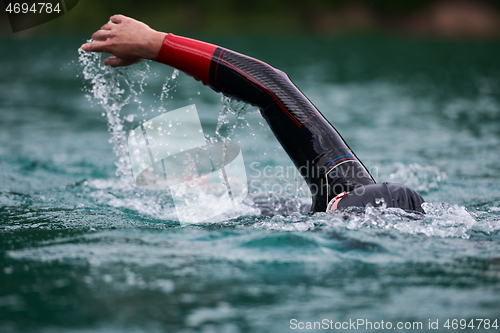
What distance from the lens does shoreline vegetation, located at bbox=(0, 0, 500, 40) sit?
26.5 m

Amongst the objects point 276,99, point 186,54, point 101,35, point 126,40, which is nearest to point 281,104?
point 276,99

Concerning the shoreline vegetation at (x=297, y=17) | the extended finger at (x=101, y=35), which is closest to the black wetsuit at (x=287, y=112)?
the extended finger at (x=101, y=35)

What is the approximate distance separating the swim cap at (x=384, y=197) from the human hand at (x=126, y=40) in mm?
1183

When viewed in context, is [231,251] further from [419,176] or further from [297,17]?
[297,17]

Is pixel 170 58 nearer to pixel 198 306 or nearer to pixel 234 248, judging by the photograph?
pixel 234 248

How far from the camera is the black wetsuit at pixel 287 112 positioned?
258 cm

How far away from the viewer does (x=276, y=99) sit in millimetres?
2635

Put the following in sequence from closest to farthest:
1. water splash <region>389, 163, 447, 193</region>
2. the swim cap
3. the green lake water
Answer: the green lake water
the swim cap
water splash <region>389, 163, 447, 193</region>

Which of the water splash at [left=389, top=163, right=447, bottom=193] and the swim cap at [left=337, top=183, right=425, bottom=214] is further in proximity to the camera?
the water splash at [left=389, top=163, right=447, bottom=193]

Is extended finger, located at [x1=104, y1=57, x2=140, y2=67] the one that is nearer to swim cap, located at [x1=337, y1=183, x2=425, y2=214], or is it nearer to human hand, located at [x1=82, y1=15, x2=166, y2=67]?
human hand, located at [x1=82, y1=15, x2=166, y2=67]

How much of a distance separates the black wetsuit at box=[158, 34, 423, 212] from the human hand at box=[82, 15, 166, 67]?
0.06 m

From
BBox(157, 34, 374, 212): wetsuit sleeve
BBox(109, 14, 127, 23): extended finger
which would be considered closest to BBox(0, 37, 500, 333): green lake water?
BBox(157, 34, 374, 212): wetsuit sleeve

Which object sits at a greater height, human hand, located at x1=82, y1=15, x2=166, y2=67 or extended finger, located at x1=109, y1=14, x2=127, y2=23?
extended finger, located at x1=109, y1=14, x2=127, y2=23

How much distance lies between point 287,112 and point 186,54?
0.58m
